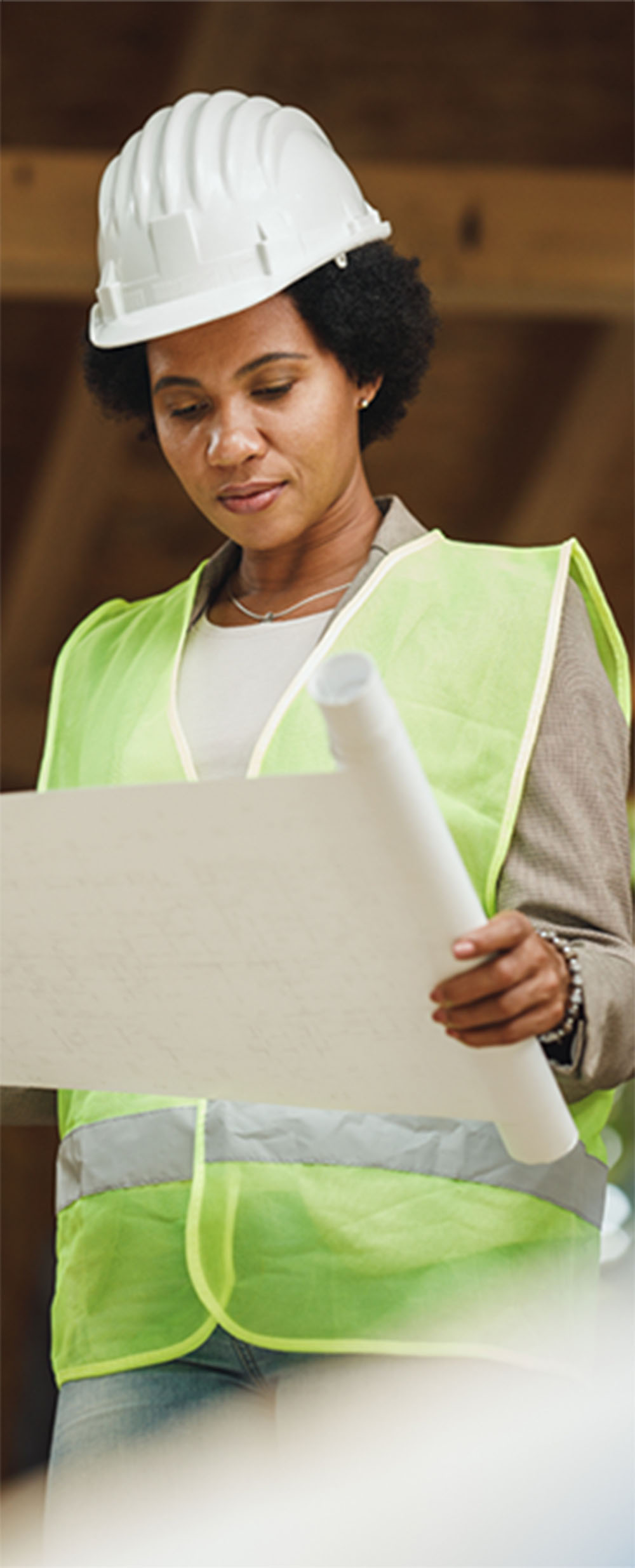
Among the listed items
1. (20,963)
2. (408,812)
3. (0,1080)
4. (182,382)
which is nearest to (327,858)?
(408,812)

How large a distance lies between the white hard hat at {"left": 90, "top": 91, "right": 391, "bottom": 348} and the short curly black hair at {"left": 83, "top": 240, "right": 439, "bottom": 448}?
0.03 metres

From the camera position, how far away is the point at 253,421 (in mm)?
1317

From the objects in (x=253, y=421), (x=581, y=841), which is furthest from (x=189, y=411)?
(x=581, y=841)

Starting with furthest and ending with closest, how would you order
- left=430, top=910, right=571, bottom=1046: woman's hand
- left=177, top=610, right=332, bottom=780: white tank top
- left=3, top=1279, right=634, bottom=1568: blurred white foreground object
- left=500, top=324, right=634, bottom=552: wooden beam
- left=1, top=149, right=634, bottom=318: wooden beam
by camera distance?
left=500, top=324, right=634, bottom=552: wooden beam → left=1, top=149, right=634, bottom=318: wooden beam → left=177, top=610, right=332, bottom=780: white tank top → left=430, top=910, right=571, bottom=1046: woman's hand → left=3, top=1279, right=634, bottom=1568: blurred white foreground object

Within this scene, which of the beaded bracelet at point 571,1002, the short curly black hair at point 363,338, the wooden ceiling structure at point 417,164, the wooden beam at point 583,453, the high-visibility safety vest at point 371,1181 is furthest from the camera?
the wooden beam at point 583,453

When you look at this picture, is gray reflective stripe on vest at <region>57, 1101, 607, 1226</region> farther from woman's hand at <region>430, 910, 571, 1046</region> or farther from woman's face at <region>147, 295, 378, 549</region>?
woman's face at <region>147, 295, 378, 549</region>

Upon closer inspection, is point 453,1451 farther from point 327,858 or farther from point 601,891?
point 601,891

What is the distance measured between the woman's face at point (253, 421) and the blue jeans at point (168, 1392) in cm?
61

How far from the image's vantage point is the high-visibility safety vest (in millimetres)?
1149

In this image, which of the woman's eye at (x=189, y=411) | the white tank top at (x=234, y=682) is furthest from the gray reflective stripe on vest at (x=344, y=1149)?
the woman's eye at (x=189, y=411)

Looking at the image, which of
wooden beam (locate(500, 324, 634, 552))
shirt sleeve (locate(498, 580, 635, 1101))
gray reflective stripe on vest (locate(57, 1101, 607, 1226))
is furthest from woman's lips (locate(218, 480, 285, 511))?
wooden beam (locate(500, 324, 634, 552))

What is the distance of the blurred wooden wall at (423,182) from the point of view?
337 centimetres

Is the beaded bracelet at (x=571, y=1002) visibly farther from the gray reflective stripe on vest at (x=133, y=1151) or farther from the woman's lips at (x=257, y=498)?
the woman's lips at (x=257, y=498)

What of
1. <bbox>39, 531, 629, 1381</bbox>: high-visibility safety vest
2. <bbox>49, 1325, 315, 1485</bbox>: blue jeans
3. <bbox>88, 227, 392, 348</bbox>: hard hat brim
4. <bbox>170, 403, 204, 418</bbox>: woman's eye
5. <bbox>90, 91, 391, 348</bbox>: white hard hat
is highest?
<bbox>90, 91, 391, 348</bbox>: white hard hat
